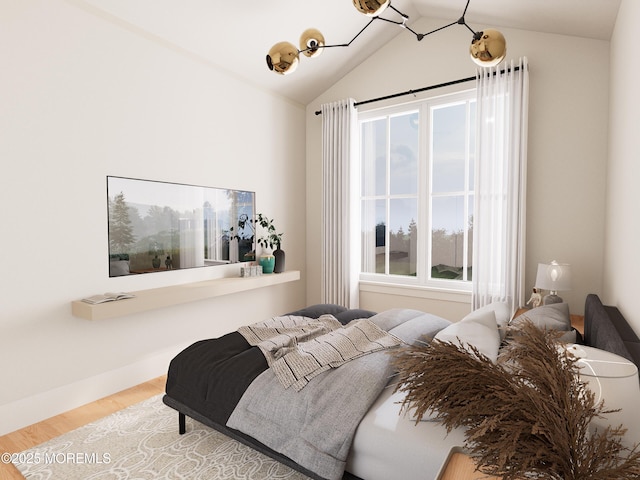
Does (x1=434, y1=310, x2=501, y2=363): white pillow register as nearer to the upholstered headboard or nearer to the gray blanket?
the gray blanket

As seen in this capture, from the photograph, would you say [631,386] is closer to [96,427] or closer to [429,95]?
[96,427]

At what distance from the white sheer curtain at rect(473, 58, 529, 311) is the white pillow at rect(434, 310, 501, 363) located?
1.56m

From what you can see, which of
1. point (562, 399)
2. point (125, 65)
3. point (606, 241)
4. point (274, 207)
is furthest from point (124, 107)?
point (606, 241)

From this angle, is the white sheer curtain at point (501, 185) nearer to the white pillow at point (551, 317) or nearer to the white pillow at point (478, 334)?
the white pillow at point (551, 317)

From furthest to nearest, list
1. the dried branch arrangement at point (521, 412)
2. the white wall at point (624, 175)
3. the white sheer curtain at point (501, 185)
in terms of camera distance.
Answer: the white sheer curtain at point (501, 185), the white wall at point (624, 175), the dried branch arrangement at point (521, 412)

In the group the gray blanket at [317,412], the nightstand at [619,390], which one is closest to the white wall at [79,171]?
the gray blanket at [317,412]

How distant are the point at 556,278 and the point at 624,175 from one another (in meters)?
Answer: 0.92

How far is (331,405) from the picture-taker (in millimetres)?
1646

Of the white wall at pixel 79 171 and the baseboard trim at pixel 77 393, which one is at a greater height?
the white wall at pixel 79 171

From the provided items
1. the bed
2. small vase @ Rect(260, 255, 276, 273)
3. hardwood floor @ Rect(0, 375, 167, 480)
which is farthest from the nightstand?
small vase @ Rect(260, 255, 276, 273)

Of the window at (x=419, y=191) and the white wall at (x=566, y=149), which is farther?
the window at (x=419, y=191)

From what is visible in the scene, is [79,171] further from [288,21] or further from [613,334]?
[613,334]

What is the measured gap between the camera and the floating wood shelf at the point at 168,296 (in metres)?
2.60

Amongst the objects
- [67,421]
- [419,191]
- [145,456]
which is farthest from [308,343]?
[419,191]
